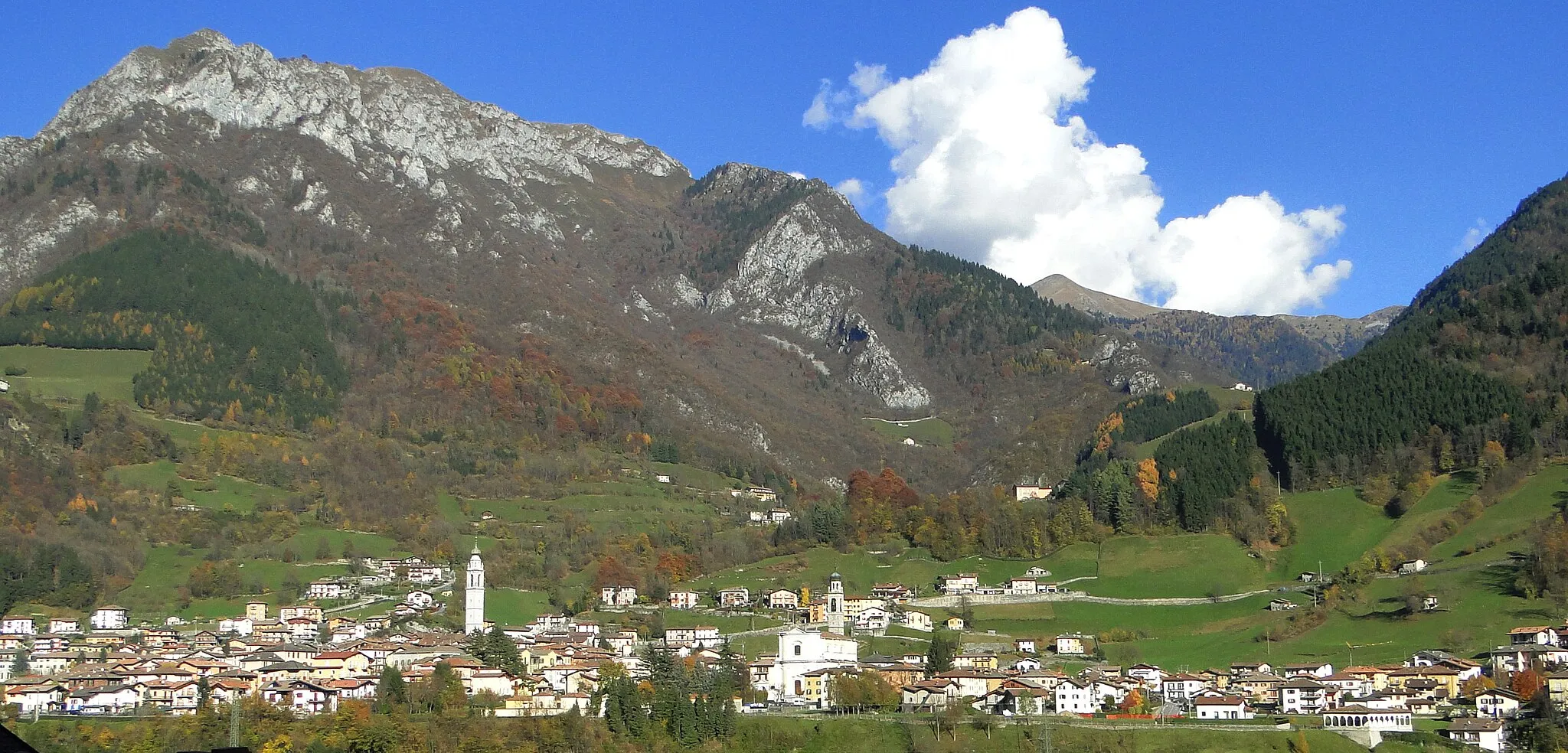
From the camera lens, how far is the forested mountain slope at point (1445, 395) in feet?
471

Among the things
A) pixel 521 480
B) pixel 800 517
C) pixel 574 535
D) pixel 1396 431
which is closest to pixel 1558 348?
pixel 1396 431

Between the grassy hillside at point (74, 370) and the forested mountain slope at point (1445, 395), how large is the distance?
125756mm

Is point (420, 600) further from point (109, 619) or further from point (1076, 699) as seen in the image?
point (1076, 699)

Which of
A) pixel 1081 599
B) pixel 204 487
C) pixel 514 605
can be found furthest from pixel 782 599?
pixel 204 487

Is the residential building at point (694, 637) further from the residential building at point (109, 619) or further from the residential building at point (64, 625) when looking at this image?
the residential building at point (64, 625)

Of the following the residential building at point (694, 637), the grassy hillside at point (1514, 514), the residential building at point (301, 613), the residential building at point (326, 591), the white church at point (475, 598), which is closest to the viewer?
the white church at point (475, 598)

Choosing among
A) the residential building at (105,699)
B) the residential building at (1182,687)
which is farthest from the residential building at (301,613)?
the residential building at (1182,687)

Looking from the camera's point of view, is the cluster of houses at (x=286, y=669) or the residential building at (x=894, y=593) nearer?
the cluster of houses at (x=286, y=669)

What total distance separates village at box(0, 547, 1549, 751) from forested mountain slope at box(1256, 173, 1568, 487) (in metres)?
47.0

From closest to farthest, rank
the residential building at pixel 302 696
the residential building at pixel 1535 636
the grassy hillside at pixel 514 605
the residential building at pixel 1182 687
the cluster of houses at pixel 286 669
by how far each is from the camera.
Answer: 1. the residential building at pixel 302 696
2. the cluster of houses at pixel 286 669
3. the residential building at pixel 1182 687
4. the residential building at pixel 1535 636
5. the grassy hillside at pixel 514 605

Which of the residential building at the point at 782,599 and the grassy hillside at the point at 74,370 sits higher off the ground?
the grassy hillside at the point at 74,370

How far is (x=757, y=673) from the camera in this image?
10312 cm

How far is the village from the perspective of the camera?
8512 centimetres

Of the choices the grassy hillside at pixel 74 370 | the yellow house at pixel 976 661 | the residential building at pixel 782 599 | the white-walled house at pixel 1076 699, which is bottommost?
the white-walled house at pixel 1076 699
